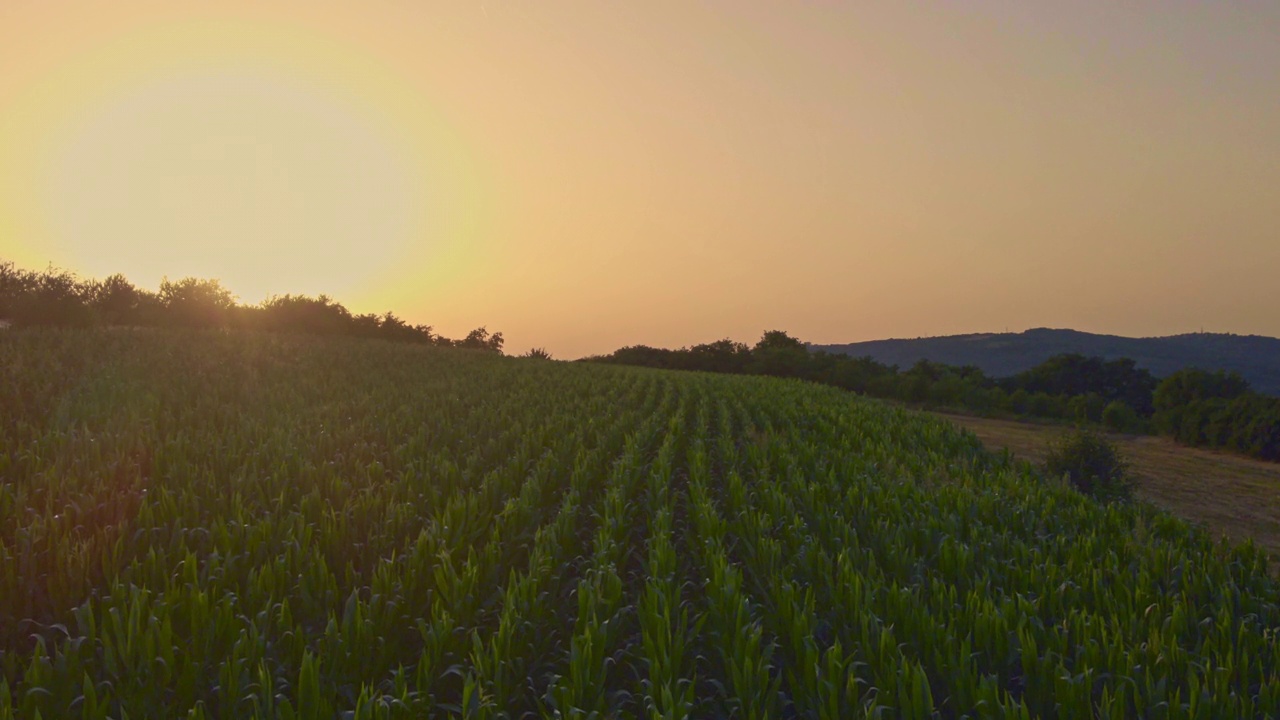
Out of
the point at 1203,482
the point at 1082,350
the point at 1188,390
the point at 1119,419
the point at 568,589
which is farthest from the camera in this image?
the point at 1082,350

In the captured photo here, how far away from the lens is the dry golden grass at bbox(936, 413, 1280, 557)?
13.3 m

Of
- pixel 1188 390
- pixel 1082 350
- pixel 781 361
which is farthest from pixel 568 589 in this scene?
pixel 1082 350

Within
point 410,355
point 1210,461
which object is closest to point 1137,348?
point 1210,461

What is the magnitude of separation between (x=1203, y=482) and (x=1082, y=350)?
12434cm

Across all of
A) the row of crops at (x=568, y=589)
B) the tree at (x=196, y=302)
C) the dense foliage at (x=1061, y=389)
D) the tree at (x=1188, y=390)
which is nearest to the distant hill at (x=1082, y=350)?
the dense foliage at (x=1061, y=389)

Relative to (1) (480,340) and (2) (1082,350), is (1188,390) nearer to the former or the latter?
(1) (480,340)

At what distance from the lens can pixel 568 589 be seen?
6262 mm

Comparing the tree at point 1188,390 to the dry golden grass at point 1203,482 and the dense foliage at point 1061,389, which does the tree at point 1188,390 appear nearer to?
the dense foliage at point 1061,389

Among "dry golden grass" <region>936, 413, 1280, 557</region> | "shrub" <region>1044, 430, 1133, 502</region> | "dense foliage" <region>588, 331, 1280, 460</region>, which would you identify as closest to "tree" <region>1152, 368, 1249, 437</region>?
"dense foliage" <region>588, 331, 1280, 460</region>

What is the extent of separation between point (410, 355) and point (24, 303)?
53.5 ft

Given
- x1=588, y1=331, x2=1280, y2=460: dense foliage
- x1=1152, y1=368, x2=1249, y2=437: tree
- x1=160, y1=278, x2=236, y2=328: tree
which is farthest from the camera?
x1=160, y1=278, x2=236, y2=328: tree

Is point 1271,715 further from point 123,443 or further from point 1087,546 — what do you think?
point 123,443

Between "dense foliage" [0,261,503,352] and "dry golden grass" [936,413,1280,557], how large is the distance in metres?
38.9

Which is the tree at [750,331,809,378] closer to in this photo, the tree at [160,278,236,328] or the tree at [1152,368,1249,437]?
the tree at [1152,368,1249,437]
